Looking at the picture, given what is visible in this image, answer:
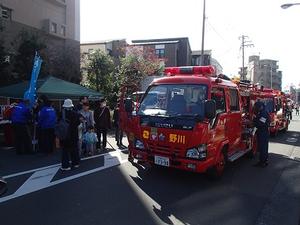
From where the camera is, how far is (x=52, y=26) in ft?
83.2

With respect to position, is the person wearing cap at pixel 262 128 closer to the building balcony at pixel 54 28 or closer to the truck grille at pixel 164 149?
the truck grille at pixel 164 149

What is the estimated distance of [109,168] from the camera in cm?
899

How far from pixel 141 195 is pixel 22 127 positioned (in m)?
5.88

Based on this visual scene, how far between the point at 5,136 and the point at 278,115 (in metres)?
13.1

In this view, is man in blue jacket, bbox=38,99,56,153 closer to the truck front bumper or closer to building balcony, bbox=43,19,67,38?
the truck front bumper

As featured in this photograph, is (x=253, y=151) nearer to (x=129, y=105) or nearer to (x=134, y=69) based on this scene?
(x=129, y=105)

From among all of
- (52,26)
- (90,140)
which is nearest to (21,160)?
(90,140)

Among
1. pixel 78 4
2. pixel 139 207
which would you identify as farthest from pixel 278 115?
pixel 78 4

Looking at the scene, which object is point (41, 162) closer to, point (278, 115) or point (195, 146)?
point (195, 146)

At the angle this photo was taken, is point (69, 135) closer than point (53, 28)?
Yes

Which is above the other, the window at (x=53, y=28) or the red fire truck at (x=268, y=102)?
the window at (x=53, y=28)

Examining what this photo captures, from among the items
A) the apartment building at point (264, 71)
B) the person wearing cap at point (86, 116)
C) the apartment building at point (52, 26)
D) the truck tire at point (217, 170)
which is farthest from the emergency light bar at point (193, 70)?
the apartment building at point (264, 71)

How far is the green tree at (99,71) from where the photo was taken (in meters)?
25.0

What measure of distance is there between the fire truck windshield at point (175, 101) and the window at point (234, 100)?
4.77 ft
